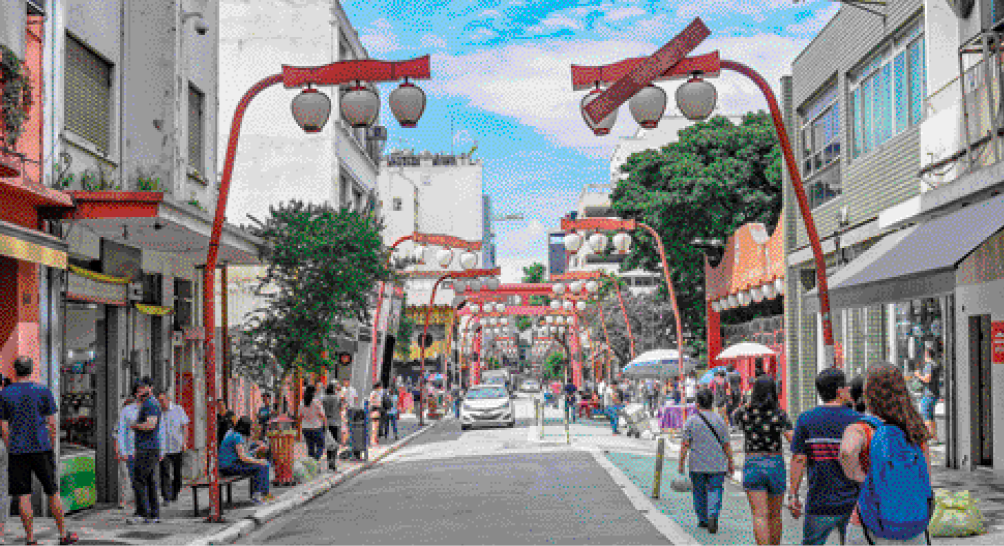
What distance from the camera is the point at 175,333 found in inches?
803

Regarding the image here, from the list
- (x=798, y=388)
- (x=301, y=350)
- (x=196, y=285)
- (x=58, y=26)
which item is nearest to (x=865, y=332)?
(x=798, y=388)

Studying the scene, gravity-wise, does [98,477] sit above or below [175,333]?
below

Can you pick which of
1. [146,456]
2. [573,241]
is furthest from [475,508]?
[573,241]

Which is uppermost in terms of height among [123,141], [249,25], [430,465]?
[249,25]

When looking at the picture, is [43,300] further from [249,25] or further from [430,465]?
[249,25]

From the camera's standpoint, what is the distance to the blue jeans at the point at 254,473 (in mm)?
16516

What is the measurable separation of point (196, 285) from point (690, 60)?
39.1ft

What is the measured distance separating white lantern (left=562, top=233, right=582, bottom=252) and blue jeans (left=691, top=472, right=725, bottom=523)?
13.6 metres

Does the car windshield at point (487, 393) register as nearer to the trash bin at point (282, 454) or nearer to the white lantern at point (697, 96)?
the trash bin at point (282, 454)

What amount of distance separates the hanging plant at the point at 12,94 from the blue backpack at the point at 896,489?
33.1 ft

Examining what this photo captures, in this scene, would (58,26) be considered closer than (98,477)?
Yes

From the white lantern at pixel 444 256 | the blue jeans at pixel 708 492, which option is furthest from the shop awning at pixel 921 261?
the white lantern at pixel 444 256

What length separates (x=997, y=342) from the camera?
16.8 m

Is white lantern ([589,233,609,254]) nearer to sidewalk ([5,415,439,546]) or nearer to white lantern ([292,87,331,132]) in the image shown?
sidewalk ([5,415,439,546])
